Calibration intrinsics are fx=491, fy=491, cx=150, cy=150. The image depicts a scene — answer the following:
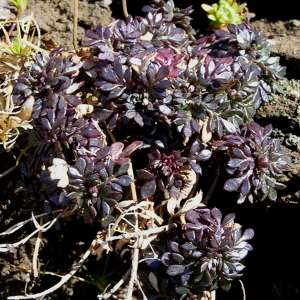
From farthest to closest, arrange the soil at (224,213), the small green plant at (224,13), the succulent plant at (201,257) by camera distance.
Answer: the small green plant at (224,13)
the soil at (224,213)
the succulent plant at (201,257)

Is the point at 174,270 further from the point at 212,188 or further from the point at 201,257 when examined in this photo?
the point at 212,188

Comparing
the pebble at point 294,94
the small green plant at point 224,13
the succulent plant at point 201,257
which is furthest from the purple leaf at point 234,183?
the small green plant at point 224,13

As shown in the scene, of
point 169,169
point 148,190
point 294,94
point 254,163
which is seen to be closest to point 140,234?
point 148,190

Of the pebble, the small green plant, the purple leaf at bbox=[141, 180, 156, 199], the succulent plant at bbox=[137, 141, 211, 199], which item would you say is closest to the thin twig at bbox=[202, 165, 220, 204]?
the succulent plant at bbox=[137, 141, 211, 199]

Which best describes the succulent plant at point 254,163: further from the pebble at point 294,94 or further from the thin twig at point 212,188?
the pebble at point 294,94

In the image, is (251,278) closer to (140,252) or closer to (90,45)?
(140,252)

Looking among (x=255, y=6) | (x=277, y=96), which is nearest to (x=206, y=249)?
(x=277, y=96)

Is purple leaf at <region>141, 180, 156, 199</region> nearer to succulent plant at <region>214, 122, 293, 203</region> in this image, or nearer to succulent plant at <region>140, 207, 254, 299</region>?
succulent plant at <region>140, 207, 254, 299</region>
